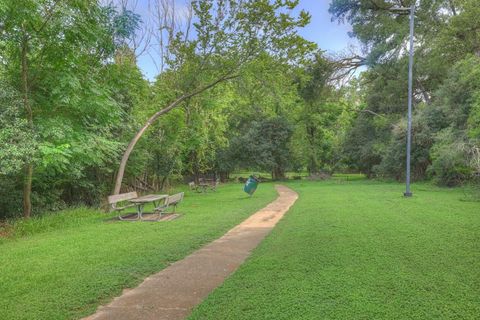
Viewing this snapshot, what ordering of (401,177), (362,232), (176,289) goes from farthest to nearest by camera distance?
1. (401,177)
2. (362,232)
3. (176,289)

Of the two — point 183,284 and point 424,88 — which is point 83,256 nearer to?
point 183,284

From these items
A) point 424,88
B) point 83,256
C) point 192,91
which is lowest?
point 83,256

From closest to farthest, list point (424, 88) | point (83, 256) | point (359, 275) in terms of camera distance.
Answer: point (359, 275) → point (83, 256) → point (424, 88)

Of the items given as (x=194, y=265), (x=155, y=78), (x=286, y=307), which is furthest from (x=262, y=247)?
(x=155, y=78)

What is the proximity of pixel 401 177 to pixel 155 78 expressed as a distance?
17.1 metres

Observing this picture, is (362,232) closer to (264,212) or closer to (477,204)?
(264,212)

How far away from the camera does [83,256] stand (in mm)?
5660

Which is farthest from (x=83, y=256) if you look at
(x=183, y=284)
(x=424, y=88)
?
(x=424, y=88)

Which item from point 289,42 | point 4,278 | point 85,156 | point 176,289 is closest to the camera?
point 176,289

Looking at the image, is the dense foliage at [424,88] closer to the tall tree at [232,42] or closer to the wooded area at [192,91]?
the wooded area at [192,91]

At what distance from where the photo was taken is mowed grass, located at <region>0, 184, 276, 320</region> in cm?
377

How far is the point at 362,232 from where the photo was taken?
6.72 m

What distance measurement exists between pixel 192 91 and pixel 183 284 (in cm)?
1096

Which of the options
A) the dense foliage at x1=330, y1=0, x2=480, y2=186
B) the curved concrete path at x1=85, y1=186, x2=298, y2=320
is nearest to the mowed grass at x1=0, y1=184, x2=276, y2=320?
the curved concrete path at x1=85, y1=186, x2=298, y2=320
